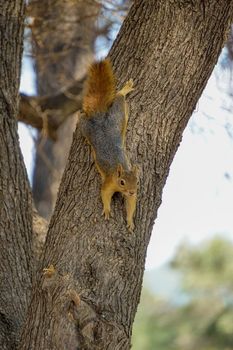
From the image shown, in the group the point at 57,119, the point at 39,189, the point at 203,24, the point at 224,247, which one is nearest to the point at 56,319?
the point at 203,24

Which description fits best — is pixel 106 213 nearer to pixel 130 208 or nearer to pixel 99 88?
pixel 130 208

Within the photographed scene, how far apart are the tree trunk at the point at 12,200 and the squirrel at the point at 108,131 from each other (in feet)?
1.62

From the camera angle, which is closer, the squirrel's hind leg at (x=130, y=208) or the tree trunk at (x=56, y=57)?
the squirrel's hind leg at (x=130, y=208)

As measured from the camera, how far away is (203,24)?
396cm

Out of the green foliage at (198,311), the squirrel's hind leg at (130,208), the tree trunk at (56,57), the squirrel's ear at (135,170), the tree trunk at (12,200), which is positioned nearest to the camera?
the squirrel's hind leg at (130,208)

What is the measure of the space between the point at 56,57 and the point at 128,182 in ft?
14.7

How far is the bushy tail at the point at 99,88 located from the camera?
12.8 ft

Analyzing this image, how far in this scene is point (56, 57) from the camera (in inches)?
312

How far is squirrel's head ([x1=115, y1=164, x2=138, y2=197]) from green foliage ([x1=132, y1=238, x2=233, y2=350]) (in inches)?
292

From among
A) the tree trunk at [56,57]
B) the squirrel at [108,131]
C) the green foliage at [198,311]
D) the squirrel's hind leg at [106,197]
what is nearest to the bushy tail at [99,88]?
the squirrel at [108,131]

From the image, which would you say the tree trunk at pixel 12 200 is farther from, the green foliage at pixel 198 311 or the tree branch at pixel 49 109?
the green foliage at pixel 198 311

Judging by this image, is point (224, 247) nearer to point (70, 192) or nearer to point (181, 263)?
point (181, 263)

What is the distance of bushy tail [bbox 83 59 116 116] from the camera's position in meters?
3.89

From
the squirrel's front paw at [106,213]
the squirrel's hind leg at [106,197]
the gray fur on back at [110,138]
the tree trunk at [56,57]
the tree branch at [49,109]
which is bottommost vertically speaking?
the squirrel's front paw at [106,213]
